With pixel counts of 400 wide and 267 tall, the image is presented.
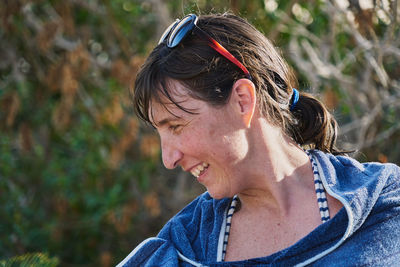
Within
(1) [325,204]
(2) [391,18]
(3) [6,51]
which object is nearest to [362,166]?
(1) [325,204]

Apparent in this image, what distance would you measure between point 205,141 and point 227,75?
206mm

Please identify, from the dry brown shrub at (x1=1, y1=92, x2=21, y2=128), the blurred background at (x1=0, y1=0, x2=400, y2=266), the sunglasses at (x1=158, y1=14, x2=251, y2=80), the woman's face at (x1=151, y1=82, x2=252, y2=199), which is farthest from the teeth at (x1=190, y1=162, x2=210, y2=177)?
the dry brown shrub at (x1=1, y1=92, x2=21, y2=128)

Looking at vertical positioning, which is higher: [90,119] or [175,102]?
[175,102]

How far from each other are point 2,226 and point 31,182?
55 centimetres

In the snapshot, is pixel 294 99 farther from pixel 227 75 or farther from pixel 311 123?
pixel 227 75

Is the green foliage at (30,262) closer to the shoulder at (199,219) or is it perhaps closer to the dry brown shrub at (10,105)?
the shoulder at (199,219)

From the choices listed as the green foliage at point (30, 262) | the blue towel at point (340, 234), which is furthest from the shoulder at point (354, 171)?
the green foliage at point (30, 262)

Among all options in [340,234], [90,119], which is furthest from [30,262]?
[90,119]

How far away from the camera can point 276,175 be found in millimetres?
1931

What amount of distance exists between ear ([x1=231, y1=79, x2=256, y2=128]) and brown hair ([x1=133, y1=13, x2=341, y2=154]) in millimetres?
23

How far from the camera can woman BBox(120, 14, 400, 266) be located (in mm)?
1772

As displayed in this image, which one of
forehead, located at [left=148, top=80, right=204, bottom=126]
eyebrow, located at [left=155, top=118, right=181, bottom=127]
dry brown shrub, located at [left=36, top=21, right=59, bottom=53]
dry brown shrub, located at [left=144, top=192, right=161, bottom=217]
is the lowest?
dry brown shrub, located at [left=144, top=192, right=161, bottom=217]

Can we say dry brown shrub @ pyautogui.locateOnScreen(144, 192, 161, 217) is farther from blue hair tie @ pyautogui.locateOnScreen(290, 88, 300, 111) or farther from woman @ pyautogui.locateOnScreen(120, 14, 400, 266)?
blue hair tie @ pyautogui.locateOnScreen(290, 88, 300, 111)

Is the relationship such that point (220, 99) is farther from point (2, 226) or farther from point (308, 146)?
point (2, 226)
